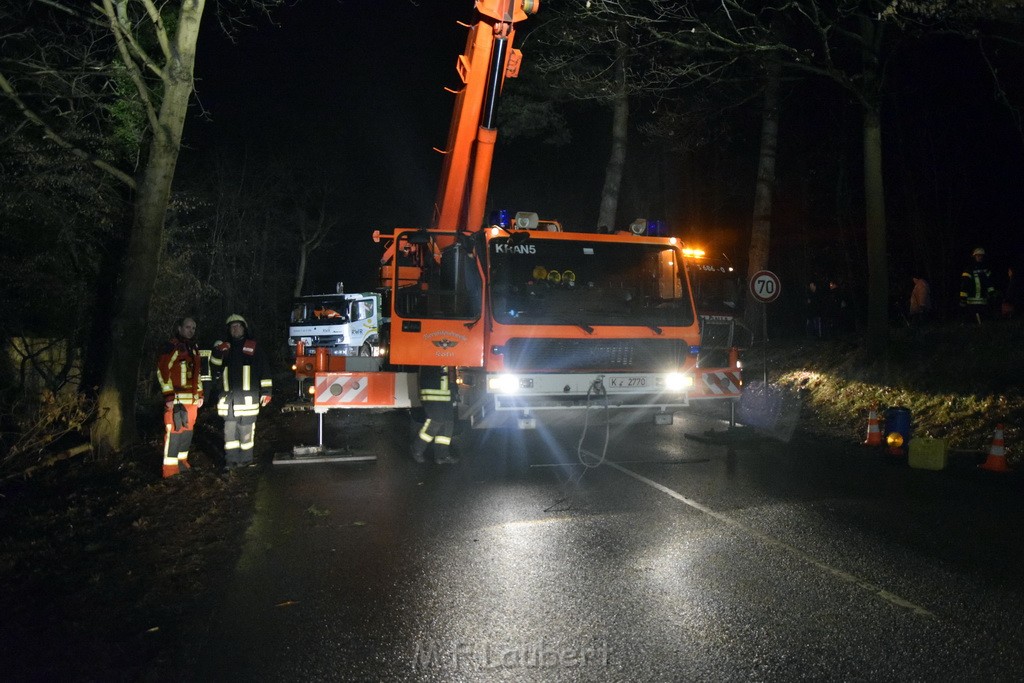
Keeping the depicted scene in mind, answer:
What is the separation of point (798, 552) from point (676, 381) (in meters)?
3.61

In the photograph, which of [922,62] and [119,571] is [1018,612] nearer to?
[119,571]

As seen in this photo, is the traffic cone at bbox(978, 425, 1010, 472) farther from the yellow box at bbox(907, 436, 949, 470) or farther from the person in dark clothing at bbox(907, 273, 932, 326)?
the person in dark clothing at bbox(907, 273, 932, 326)

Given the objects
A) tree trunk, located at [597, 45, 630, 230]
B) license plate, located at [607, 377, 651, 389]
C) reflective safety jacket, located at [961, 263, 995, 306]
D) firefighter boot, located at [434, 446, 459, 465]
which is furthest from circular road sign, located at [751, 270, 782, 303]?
tree trunk, located at [597, 45, 630, 230]

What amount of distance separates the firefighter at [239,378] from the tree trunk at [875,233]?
9.96 m

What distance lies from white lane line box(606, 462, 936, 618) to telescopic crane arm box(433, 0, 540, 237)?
397cm

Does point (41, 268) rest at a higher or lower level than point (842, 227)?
lower

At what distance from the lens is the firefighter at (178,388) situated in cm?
892

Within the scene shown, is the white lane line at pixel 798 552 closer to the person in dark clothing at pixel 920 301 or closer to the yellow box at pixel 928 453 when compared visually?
the yellow box at pixel 928 453

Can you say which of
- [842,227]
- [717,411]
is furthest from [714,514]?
[842,227]

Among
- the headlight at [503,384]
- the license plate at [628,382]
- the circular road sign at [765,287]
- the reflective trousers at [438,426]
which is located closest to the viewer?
the headlight at [503,384]

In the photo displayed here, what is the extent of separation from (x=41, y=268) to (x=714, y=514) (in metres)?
9.80

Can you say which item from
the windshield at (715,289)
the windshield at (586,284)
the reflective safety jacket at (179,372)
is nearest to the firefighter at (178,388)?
the reflective safety jacket at (179,372)

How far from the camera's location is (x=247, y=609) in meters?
5.10

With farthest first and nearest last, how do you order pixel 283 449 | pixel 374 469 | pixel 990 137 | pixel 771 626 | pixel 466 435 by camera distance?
pixel 990 137 < pixel 466 435 < pixel 283 449 < pixel 374 469 < pixel 771 626
